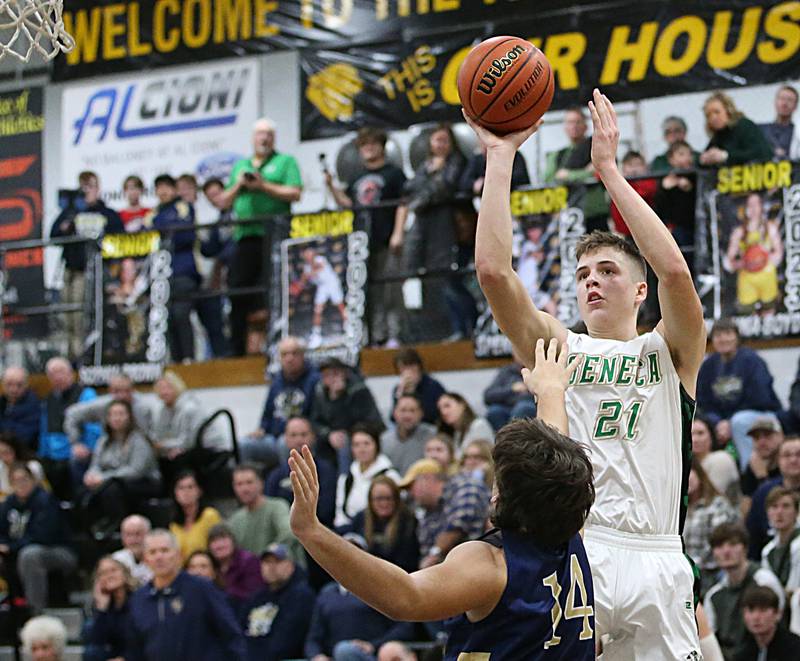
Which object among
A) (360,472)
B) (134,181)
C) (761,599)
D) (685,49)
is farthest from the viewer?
(134,181)

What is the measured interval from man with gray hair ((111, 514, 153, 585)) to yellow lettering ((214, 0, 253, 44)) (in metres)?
6.46

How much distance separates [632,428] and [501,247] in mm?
824

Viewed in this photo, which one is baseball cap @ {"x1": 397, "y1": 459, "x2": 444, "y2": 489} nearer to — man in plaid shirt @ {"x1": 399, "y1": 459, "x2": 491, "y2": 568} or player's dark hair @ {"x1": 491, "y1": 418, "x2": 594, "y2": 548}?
man in plaid shirt @ {"x1": 399, "y1": 459, "x2": 491, "y2": 568}

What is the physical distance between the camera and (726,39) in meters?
13.3

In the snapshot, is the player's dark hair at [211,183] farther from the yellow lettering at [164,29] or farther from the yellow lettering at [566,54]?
the yellow lettering at [566,54]

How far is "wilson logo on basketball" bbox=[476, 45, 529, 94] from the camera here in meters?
5.23

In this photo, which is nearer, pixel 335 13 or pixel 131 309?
pixel 131 309

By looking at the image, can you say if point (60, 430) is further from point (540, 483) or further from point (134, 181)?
point (540, 483)

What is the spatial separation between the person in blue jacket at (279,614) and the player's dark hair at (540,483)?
21.6ft

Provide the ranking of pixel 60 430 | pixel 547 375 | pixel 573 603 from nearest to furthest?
pixel 573 603 → pixel 547 375 → pixel 60 430

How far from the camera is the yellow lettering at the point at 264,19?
52.2 feet

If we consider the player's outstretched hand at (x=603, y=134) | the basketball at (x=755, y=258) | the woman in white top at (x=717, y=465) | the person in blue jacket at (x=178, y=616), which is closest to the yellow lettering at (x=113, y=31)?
the basketball at (x=755, y=258)

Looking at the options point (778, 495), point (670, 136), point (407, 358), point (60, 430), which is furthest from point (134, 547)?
point (670, 136)

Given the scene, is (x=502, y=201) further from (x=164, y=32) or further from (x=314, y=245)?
(x=164, y=32)
